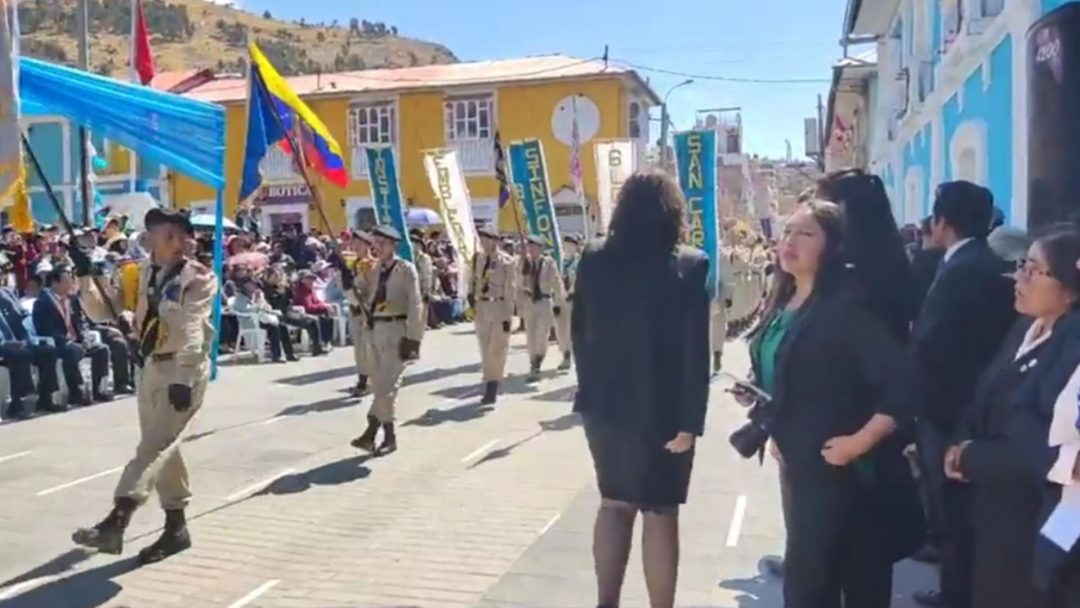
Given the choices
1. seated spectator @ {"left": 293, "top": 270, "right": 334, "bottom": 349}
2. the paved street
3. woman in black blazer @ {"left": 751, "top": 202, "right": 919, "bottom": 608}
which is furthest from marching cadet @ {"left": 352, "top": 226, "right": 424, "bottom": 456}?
seated spectator @ {"left": 293, "top": 270, "right": 334, "bottom": 349}

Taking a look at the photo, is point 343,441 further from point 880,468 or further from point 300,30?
point 300,30

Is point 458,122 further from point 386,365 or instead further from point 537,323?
point 386,365

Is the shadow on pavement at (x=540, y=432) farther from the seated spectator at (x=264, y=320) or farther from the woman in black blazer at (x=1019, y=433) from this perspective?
the seated spectator at (x=264, y=320)

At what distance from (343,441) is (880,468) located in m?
6.57

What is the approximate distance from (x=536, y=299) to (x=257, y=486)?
272 inches

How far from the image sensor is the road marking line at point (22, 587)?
18.2 ft

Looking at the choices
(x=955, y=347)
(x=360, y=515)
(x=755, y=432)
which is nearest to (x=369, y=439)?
(x=360, y=515)

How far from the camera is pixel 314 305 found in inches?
728

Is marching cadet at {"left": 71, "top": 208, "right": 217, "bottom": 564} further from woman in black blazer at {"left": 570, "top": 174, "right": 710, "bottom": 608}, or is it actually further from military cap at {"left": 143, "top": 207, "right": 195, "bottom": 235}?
woman in black blazer at {"left": 570, "top": 174, "right": 710, "bottom": 608}

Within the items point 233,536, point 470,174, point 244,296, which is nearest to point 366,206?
point 470,174

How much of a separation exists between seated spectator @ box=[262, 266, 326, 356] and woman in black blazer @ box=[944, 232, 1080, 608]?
14472mm

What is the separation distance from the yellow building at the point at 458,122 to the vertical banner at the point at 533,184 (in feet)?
58.9

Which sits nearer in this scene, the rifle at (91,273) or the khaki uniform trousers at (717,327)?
the rifle at (91,273)

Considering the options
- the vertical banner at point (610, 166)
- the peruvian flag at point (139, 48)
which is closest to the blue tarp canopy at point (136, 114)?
the vertical banner at point (610, 166)
